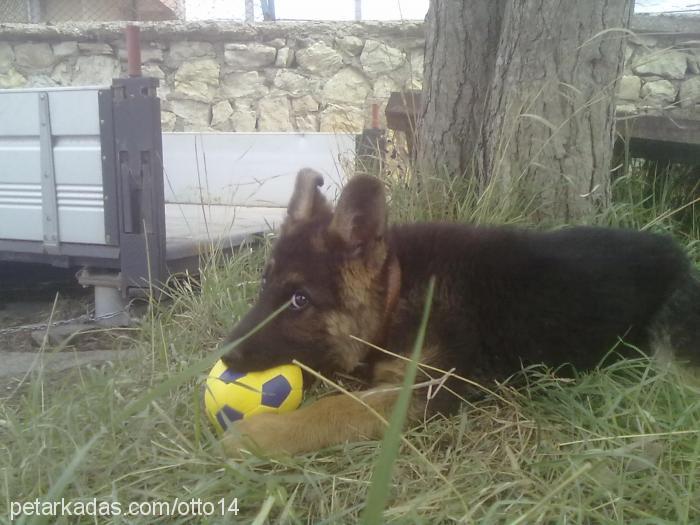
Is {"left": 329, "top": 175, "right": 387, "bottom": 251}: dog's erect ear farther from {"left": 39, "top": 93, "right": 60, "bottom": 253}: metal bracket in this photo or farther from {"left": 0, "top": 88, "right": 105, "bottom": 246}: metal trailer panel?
{"left": 39, "top": 93, "right": 60, "bottom": 253}: metal bracket

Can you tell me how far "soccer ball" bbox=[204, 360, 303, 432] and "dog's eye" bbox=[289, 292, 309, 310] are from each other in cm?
23

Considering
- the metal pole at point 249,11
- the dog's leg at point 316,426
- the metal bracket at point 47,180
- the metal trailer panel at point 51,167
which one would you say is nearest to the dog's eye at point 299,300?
the dog's leg at point 316,426

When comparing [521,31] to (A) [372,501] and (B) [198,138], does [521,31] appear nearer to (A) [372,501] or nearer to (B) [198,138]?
(A) [372,501]

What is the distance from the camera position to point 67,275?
612 centimetres

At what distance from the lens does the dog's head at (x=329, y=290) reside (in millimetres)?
2566

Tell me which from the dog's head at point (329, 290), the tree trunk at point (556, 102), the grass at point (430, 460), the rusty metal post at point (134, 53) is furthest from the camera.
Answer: the rusty metal post at point (134, 53)

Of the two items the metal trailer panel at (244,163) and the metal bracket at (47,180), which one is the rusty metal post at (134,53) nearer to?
the metal bracket at (47,180)

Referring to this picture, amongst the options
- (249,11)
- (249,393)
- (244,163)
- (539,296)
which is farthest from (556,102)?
(249,11)

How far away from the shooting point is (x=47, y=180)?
4730mm

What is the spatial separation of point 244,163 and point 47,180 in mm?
2830

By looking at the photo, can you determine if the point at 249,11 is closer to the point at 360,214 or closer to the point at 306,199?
the point at 306,199

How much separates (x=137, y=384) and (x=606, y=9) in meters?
3.26

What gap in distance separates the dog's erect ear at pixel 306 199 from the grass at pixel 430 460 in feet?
2.94

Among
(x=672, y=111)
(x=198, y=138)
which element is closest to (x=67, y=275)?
(x=198, y=138)
